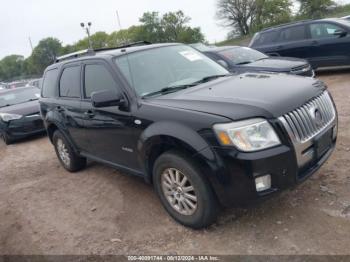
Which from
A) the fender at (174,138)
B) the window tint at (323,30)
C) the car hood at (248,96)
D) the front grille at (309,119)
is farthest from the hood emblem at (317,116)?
the window tint at (323,30)

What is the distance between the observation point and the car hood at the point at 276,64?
333 inches

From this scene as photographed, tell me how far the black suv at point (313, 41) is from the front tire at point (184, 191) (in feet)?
26.6

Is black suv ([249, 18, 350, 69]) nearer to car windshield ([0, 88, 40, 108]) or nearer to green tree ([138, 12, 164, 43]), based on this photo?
car windshield ([0, 88, 40, 108])

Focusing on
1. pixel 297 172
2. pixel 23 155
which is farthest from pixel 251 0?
pixel 297 172

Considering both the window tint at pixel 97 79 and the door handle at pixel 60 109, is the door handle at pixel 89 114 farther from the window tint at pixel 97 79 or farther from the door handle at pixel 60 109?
the door handle at pixel 60 109

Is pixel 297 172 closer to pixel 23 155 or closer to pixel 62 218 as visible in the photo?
pixel 62 218

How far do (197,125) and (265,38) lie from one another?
9.76 meters

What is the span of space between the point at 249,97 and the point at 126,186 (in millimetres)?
2434

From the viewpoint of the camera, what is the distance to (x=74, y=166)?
616 centimetres

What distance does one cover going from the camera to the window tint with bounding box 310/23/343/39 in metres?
10.4

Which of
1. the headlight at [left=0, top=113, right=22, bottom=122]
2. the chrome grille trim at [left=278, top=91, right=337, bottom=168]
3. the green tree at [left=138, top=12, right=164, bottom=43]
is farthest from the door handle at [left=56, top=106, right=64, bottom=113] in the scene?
the green tree at [left=138, top=12, right=164, bottom=43]

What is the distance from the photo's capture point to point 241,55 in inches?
388

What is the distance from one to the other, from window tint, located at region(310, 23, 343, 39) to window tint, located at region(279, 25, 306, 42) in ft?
1.00

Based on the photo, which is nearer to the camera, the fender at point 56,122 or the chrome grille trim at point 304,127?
the chrome grille trim at point 304,127
